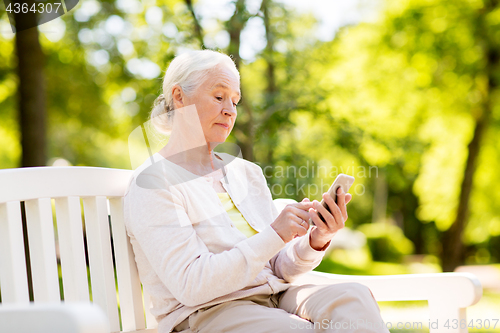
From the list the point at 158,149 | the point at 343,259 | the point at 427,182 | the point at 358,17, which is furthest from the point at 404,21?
the point at 343,259

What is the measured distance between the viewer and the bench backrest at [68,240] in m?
1.54

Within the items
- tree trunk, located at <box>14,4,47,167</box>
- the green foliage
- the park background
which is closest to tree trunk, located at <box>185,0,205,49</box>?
the park background

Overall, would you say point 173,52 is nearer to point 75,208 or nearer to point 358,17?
point 75,208

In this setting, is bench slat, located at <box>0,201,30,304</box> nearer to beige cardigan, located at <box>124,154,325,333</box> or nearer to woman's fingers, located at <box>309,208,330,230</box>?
beige cardigan, located at <box>124,154,325,333</box>

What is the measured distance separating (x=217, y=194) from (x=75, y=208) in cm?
52

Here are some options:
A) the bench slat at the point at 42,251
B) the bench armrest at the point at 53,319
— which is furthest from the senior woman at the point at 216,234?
the bench armrest at the point at 53,319

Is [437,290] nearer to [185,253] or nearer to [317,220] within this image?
[317,220]

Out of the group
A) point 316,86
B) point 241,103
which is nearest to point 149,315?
point 241,103

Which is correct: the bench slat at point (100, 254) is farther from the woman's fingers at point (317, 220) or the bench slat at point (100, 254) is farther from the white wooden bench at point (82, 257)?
the woman's fingers at point (317, 220)

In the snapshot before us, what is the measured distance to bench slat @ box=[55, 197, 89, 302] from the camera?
166 cm

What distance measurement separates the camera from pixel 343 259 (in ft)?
45.8

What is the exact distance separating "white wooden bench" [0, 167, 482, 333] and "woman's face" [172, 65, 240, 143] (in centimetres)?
35

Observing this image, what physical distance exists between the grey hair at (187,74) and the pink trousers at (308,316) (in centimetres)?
78

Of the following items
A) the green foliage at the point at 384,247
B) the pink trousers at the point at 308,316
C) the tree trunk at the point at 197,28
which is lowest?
the green foliage at the point at 384,247
